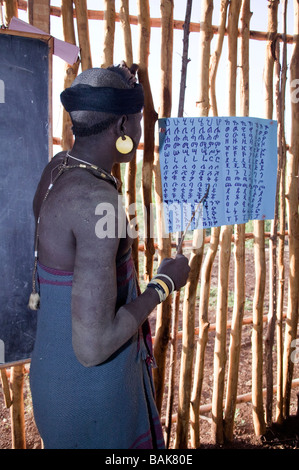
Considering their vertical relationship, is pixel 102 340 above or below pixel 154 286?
below

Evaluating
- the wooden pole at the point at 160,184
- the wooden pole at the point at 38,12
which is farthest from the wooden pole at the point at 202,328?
the wooden pole at the point at 38,12

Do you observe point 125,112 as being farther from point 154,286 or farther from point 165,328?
point 165,328

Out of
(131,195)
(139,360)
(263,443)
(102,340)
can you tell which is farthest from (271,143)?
(263,443)

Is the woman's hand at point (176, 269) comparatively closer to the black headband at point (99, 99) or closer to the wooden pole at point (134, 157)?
the black headband at point (99, 99)

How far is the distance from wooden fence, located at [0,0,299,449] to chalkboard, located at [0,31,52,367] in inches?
12.4

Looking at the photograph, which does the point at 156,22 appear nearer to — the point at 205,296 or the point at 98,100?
the point at 98,100

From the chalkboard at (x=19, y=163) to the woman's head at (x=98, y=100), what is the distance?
0.53 metres

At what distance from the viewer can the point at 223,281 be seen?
2471 mm

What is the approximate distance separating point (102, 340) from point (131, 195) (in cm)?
126

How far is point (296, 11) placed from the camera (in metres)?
2.40

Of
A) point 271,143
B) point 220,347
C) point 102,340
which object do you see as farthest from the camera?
point 220,347

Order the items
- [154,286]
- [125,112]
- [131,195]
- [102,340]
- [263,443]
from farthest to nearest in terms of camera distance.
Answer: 1. [263,443]
2. [131,195]
3. [154,286]
4. [125,112]
5. [102,340]

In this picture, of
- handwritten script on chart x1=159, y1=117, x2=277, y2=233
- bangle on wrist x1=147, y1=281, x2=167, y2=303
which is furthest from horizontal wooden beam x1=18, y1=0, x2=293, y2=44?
bangle on wrist x1=147, y1=281, x2=167, y2=303

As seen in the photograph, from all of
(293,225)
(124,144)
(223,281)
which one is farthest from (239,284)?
(124,144)
